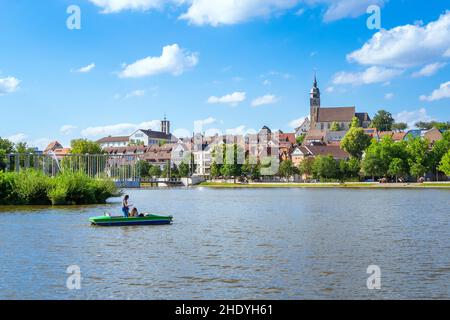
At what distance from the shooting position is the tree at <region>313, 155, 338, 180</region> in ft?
536

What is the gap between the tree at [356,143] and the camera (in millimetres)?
185125

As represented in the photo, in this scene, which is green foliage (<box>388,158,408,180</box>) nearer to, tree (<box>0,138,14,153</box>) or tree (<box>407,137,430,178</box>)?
tree (<box>407,137,430,178</box>)

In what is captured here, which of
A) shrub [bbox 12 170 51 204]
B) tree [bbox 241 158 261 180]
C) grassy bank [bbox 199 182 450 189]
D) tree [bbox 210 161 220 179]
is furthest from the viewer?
tree [bbox 210 161 220 179]

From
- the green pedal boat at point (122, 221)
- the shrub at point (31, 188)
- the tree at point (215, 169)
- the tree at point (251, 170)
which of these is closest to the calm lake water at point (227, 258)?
the green pedal boat at point (122, 221)

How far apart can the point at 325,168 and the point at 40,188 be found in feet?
343

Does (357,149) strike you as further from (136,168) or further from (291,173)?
(136,168)

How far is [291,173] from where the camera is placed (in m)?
178

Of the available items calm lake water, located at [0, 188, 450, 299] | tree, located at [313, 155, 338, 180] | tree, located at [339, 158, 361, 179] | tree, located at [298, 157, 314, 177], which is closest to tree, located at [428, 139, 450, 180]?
tree, located at [339, 158, 361, 179]

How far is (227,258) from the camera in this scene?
104 feet

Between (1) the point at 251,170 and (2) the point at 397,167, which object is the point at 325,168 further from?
(1) the point at 251,170

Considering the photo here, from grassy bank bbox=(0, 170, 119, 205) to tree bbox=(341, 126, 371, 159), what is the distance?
4902 inches

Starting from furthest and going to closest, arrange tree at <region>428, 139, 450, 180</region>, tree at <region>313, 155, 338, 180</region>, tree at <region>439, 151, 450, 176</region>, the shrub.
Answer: tree at <region>313, 155, 338, 180</region> < tree at <region>428, 139, 450, 180</region> < tree at <region>439, 151, 450, 176</region> < the shrub
